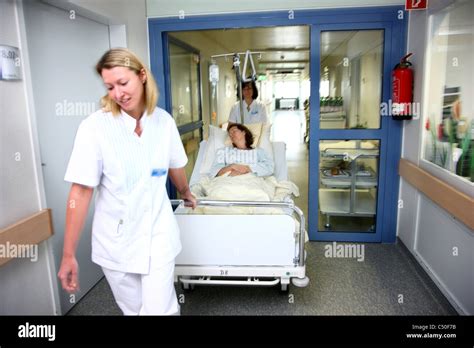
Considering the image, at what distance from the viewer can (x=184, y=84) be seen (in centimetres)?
394

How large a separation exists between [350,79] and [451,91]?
1074 millimetres

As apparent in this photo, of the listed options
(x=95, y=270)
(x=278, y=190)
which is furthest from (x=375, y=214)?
(x=95, y=270)

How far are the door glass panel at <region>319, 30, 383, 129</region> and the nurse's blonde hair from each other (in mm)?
1981

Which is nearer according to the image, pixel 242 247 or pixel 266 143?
pixel 242 247

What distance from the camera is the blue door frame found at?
288cm

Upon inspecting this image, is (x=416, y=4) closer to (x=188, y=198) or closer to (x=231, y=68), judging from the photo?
(x=188, y=198)

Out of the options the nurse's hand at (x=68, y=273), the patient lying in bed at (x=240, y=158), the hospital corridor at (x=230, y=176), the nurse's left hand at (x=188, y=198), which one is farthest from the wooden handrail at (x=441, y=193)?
the nurse's hand at (x=68, y=273)

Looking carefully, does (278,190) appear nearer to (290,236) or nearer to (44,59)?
(290,236)

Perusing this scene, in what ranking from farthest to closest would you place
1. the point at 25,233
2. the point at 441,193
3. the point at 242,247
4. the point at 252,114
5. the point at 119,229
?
1. the point at 252,114
2. the point at 441,193
3. the point at 242,247
4. the point at 25,233
5. the point at 119,229

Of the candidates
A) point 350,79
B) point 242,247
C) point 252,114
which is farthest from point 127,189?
point 252,114

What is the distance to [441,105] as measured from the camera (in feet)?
7.71

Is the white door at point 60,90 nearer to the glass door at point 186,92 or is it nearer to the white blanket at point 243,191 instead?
the white blanket at point 243,191
